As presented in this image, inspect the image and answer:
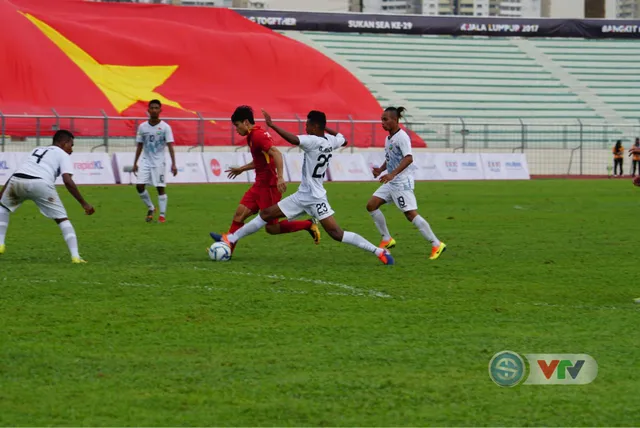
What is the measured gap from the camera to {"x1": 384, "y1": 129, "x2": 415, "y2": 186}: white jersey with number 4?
1453 cm

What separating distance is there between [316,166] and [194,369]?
6.28 m

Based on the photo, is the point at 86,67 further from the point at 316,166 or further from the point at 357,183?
the point at 316,166

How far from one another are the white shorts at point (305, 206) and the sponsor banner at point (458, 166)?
1085 inches

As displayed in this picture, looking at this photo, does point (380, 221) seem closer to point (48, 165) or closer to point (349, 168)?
point (48, 165)

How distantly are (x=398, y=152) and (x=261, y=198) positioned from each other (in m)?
1.92

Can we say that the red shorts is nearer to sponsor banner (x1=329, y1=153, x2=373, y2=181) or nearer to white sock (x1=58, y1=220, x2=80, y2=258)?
white sock (x1=58, y1=220, x2=80, y2=258)

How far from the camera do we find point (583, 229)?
19.0 meters

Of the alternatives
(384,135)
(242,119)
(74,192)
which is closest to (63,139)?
(74,192)

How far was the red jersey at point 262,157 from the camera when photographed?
13.8 meters

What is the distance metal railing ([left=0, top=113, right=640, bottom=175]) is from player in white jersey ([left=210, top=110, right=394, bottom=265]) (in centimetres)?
2473

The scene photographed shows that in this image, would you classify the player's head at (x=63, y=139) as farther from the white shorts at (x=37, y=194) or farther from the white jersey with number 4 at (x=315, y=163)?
the white jersey with number 4 at (x=315, y=163)

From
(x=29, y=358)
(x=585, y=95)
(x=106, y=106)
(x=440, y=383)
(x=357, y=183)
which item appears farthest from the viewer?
(x=585, y=95)

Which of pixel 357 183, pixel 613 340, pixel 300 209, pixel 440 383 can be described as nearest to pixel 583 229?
pixel 300 209

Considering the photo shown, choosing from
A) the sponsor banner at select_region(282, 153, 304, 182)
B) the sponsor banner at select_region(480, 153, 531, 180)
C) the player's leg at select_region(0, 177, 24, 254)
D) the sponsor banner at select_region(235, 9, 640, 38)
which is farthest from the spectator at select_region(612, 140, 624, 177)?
the player's leg at select_region(0, 177, 24, 254)
